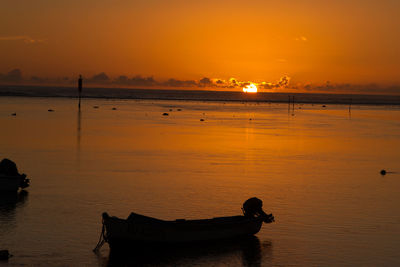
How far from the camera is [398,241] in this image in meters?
20.2

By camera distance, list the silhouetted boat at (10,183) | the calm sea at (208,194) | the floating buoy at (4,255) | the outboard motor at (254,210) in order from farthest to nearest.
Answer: the silhouetted boat at (10,183)
the outboard motor at (254,210)
the calm sea at (208,194)
the floating buoy at (4,255)

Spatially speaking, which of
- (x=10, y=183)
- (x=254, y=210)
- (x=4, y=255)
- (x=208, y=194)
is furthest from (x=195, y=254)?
(x=10, y=183)

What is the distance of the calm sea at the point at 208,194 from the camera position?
1845 centimetres

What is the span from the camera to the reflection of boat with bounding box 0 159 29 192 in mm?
25906

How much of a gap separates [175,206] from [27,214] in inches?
227

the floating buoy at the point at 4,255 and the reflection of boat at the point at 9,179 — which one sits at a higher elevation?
the reflection of boat at the point at 9,179

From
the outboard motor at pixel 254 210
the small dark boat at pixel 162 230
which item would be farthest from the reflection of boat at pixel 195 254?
the outboard motor at pixel 254 210

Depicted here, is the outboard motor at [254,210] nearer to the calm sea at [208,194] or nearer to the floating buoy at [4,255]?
the calm sea at [208,194]

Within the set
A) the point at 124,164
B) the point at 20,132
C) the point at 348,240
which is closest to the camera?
the point at 348,240

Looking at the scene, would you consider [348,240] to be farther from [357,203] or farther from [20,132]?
[20,132]

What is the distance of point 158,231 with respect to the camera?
18.5m

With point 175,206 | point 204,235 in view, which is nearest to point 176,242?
point 204,235

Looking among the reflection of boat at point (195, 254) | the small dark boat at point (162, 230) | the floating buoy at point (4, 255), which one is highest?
the small dark boat at point (162, 230)

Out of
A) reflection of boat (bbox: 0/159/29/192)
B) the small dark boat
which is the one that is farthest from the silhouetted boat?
the small dark boat
